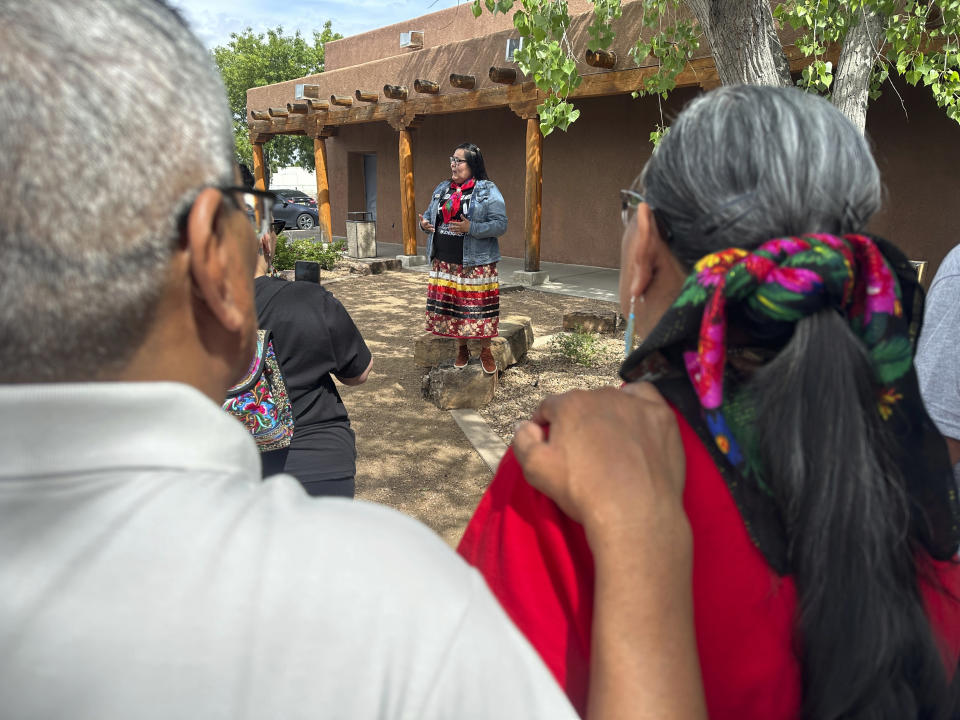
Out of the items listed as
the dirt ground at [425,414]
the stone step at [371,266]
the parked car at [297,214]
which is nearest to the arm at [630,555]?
the dirt ground at [425,414]

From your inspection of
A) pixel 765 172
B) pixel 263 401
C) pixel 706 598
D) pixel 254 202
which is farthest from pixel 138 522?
pixel 263 401

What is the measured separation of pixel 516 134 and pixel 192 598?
1240 centimetres

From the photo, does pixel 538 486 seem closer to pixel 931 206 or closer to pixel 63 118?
pixel 63 118

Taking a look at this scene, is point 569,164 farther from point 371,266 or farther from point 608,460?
point 608,460

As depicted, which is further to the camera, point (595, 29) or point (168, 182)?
point (595, 29)

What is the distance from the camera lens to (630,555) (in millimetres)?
733

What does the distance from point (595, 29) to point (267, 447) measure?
3.30 meters

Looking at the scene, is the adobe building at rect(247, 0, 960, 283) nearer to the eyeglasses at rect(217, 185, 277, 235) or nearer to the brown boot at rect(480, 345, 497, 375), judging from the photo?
the brown boot at rect(480, 345, 497, 375)

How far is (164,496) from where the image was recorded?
1.75 feet

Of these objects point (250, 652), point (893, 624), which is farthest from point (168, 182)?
point (893, 624)

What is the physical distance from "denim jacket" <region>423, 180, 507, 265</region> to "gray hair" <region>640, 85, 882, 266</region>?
13.7 feet

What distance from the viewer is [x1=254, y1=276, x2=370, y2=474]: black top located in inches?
83.0

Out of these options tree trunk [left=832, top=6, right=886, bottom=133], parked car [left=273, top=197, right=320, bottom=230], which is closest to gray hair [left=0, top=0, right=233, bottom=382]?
tree trunk [left=832, top=6, right=886, bottom=133]

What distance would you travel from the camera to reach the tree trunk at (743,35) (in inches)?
123
